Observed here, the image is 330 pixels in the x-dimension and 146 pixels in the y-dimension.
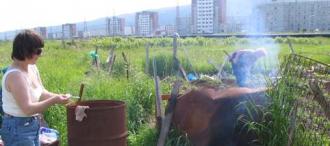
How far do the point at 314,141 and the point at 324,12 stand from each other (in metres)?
28.7

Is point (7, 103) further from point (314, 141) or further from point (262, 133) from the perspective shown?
point (314, 141)

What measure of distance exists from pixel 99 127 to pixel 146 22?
9523cm

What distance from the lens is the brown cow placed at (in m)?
4.27

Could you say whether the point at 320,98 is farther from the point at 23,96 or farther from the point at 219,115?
the point at 23,96

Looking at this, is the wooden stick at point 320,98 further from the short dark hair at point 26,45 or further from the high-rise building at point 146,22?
the high-rise building at point 146,22

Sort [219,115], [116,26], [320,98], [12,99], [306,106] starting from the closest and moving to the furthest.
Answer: [12,99] < [320,98] < [306,106] < [219,115] < [116,26]

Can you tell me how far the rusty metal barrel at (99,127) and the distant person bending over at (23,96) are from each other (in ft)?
1.63

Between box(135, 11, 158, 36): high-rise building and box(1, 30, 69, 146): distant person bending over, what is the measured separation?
3538 inches

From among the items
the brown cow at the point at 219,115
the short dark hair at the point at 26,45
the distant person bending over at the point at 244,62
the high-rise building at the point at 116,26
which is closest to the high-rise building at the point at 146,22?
the high-rise building at the point at 116,26

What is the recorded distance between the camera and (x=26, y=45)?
2773 mm

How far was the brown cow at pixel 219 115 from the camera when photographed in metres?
4.27

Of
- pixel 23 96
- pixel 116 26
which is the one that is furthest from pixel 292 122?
pixel 116 26

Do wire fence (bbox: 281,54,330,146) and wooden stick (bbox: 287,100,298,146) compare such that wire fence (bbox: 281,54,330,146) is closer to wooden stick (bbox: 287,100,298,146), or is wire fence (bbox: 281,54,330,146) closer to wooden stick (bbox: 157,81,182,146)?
wooden stick (bbox: 287,100,298,146)

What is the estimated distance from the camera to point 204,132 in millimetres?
4332
